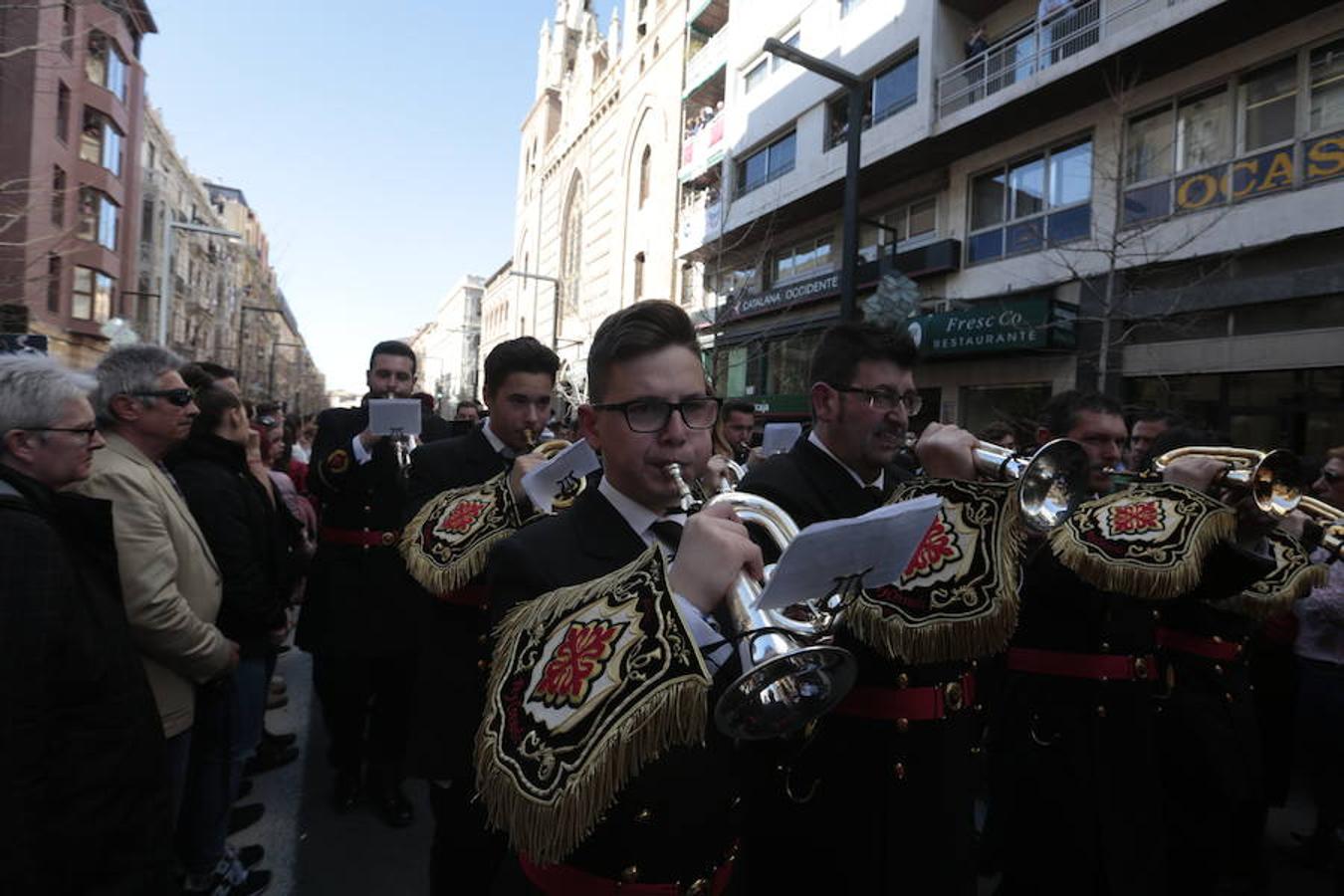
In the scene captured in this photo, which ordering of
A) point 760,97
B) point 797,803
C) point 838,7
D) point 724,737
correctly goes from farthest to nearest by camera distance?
point 760,97
point 838,7
point 797,803
point 724,737

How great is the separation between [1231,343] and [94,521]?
1454 cm

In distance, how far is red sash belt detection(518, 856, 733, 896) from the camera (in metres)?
1.49

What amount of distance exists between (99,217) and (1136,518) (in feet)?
131

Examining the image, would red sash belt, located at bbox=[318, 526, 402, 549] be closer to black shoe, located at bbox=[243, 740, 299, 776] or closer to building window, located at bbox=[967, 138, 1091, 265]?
black shoe, located at bbox=[243, 740, 299, 776]

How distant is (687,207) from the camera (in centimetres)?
2989

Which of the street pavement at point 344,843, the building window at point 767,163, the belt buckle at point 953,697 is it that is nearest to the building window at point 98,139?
the building window at point 767,163

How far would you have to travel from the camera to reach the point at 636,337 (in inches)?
69.9

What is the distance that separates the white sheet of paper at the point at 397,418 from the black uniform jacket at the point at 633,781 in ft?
8.83

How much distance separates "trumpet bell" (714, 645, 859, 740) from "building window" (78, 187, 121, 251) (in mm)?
36591

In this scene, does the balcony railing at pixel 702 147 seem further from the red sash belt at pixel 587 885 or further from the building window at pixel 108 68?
the red sash belt at pixel 587 885

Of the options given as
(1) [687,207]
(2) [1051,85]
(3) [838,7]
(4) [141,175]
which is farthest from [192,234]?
(2) [1051,85]

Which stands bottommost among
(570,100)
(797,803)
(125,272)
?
(797,803)

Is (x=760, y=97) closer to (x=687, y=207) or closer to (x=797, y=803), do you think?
(x=687, y=207)

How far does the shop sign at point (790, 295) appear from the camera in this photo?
20422 mm
